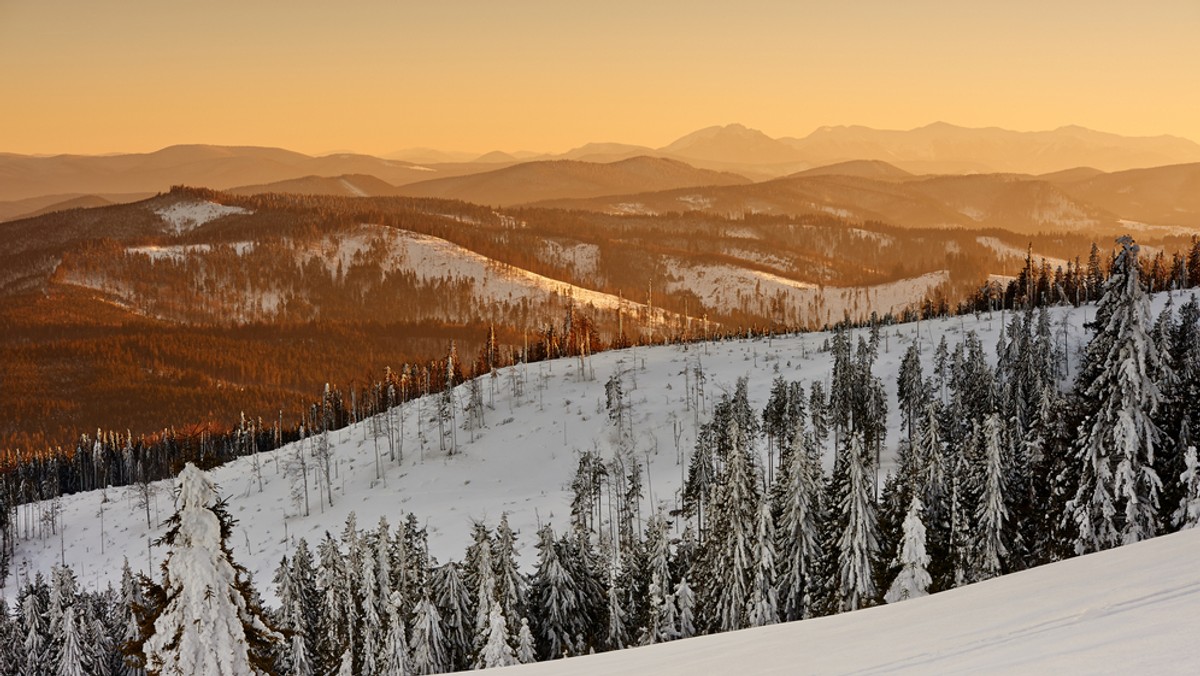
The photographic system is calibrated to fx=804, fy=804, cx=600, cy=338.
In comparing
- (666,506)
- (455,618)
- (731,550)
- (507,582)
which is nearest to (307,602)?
(455,618)

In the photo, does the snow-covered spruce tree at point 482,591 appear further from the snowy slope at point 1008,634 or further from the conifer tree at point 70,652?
the snowy slope at point 1008,634

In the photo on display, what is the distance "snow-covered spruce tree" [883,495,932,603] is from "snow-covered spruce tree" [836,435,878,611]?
3.10m

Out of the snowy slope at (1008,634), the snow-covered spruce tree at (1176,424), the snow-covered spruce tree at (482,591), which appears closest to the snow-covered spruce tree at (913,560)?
the snow-covered spruce tree at (1176,424)

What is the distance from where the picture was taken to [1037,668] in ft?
29.6

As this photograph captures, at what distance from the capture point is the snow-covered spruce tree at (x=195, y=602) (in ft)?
61.7

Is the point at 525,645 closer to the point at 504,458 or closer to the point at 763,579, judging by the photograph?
the point at 763,579

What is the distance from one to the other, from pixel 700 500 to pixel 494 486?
45.6 metres

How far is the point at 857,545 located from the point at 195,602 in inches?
1282

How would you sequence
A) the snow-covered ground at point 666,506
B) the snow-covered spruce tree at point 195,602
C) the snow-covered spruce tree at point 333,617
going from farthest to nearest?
the snow-covered spruce tree at point 333,617 → the snow-covered spruce tree at point 195,602 → the snow-covered ground at point 666,506

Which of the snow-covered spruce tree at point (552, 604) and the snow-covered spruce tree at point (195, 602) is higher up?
the snow-covered spruce tree at point (195, 602)

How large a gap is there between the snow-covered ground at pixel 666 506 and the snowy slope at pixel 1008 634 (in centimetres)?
5

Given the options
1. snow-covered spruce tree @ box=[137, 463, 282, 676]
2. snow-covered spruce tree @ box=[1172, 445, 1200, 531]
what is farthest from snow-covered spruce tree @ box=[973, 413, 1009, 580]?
snow-covered spruce tree @ box=[137, 463, 282, 676]

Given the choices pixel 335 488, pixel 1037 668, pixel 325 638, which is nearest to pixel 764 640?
pixel 1037 668

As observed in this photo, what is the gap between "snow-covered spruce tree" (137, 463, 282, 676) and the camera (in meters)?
18.8
